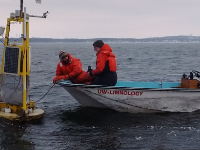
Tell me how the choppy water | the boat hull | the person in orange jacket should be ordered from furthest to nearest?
the boat hull < the person in orange jacket < the choppy water

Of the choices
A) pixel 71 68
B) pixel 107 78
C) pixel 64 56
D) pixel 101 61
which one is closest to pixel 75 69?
pixel 71 68

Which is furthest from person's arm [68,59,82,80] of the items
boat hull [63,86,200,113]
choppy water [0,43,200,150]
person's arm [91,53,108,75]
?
choppy water [0,43,200,150]

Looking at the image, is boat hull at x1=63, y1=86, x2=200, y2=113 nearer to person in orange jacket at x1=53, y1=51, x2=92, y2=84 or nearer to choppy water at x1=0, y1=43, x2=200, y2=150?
choppy water at x1=0, y1=43, x2=200, y2=150

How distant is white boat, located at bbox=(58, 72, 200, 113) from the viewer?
422 inches

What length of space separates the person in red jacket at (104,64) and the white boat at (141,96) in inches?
11.0

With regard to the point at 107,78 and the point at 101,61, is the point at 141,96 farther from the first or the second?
the point at 101,61

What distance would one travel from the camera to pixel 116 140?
866cm

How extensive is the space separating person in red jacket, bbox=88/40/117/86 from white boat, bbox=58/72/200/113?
28 centimetres

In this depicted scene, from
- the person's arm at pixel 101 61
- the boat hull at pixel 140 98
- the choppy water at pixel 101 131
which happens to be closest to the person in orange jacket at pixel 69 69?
the boat hull at pixel 140 98

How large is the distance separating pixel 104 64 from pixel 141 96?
1607 mm

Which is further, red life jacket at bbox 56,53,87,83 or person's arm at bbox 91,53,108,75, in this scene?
red life jacket at bbox 56,53,87,83

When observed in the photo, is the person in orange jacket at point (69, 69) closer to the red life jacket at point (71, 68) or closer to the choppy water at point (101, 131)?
the red life jacket at point (71, 68)

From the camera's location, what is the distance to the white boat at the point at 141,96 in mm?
10727

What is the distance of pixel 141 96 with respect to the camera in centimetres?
1092
